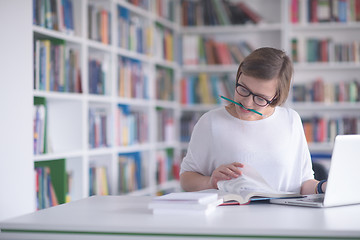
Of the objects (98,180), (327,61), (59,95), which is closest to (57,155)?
(59,95)

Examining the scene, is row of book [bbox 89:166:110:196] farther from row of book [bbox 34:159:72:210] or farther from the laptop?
the laptop

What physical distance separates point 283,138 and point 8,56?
1.35 meters

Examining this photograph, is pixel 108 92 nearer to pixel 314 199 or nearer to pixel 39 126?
pixel 39 126

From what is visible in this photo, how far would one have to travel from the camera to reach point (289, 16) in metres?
4.88

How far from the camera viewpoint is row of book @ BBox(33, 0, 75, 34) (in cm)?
295

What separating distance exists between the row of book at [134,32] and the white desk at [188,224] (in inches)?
98.8

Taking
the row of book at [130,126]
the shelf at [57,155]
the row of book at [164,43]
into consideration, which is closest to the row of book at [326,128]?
the row of book at [164,43]

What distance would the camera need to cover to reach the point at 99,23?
3.63 m

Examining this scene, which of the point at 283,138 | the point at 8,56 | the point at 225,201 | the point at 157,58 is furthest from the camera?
the point at 157,58

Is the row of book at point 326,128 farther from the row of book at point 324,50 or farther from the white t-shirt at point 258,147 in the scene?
the white t-shirt at point 258,147

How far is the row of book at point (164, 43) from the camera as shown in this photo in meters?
4.58

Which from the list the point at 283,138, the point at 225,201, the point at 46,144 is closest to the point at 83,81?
the point at 46,144

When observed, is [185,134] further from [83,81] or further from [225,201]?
[225,201]

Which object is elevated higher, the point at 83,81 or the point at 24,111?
the point at 83,81
